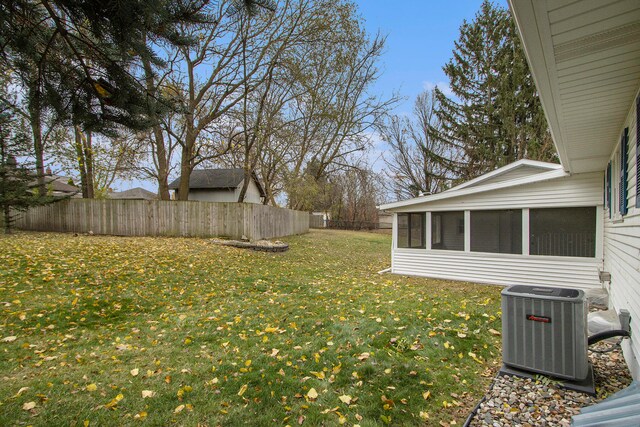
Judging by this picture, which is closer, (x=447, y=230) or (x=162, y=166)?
(x=447, y=230)

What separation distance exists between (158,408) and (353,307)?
10.8 ft

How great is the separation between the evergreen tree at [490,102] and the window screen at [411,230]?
10.5m

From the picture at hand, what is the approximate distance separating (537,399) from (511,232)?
5.62m

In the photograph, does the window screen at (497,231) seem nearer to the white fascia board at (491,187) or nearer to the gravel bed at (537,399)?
the white fascia board at (491,187)

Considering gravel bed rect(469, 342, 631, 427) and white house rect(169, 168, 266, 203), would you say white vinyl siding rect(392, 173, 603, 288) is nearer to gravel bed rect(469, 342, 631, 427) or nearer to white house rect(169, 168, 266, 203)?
gravel bed rect(469, 342, 631, 427)

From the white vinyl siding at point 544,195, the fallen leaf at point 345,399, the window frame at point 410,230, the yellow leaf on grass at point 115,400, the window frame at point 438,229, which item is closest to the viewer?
the yellow leaf on grass at point 115,400

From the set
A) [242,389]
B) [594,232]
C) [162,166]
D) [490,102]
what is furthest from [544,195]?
[490,102]

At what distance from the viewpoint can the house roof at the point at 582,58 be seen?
1.66 m

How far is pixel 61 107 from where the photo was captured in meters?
1.97

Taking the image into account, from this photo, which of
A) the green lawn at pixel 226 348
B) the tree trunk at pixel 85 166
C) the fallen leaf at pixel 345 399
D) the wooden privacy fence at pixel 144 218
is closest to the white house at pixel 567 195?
the green lawn at pixel 226 348

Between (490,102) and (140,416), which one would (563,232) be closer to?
(140,416)

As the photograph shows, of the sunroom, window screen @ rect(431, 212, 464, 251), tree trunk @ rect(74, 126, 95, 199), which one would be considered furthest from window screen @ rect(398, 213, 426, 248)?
tree trunk @ rect(74, 126, 95, 199)

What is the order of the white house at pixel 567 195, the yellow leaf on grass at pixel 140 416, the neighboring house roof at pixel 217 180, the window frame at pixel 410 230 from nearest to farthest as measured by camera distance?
the white house at pixel 567 195 < the yellow leaf on grass at pixel 140 416 < the window frame at pixel 410 230 < the neighboring house roof at pixel 217 180

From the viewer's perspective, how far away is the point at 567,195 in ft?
21.3
